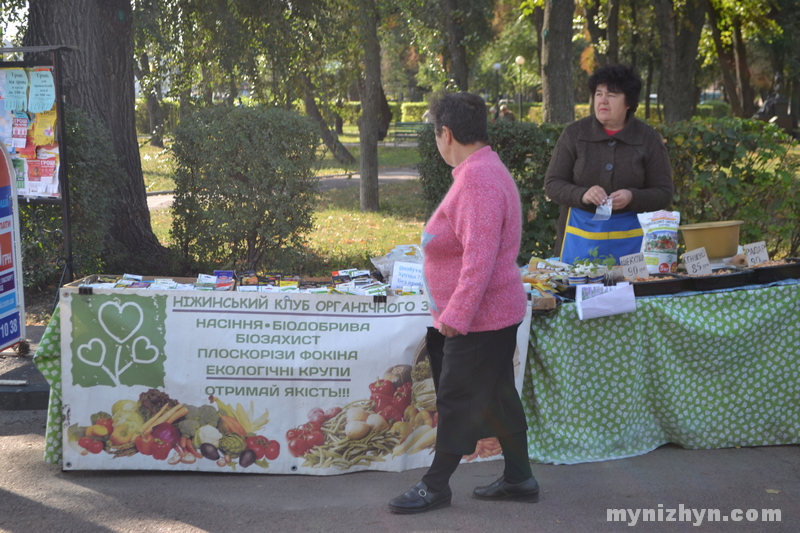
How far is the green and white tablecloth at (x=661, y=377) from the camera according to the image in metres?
3.95

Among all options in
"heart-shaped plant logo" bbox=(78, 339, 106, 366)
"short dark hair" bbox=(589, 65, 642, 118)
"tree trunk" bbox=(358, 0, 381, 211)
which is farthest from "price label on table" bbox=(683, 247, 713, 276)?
"tree trunk" bbox=(358, 0, 381, 211)

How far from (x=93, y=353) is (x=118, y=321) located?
0.66 feet

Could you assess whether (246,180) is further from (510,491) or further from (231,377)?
(510,491)

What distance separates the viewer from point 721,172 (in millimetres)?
6551

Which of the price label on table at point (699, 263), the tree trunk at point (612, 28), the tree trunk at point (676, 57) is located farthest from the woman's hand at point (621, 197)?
the tree trunk at point (612, 28)

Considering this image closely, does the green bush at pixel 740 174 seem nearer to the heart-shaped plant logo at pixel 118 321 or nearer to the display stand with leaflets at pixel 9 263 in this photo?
the heart-shaped plant logo at pixel 118 321

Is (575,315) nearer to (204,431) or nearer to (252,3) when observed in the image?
(204,431)

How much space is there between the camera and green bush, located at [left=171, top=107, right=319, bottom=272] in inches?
254

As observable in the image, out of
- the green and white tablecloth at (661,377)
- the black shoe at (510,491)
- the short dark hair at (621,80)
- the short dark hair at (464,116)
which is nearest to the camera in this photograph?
the short dark hair at (464,116)

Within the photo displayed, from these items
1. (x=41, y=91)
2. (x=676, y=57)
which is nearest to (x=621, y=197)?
(x=41, y=91)

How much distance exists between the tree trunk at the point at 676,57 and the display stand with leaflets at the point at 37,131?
14.2m

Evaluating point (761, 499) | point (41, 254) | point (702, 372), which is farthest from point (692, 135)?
point (41, 254)

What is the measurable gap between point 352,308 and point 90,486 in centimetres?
157

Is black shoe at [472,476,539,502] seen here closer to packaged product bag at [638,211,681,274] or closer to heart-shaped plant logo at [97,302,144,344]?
packaged product bag at [638,211,681,274]
